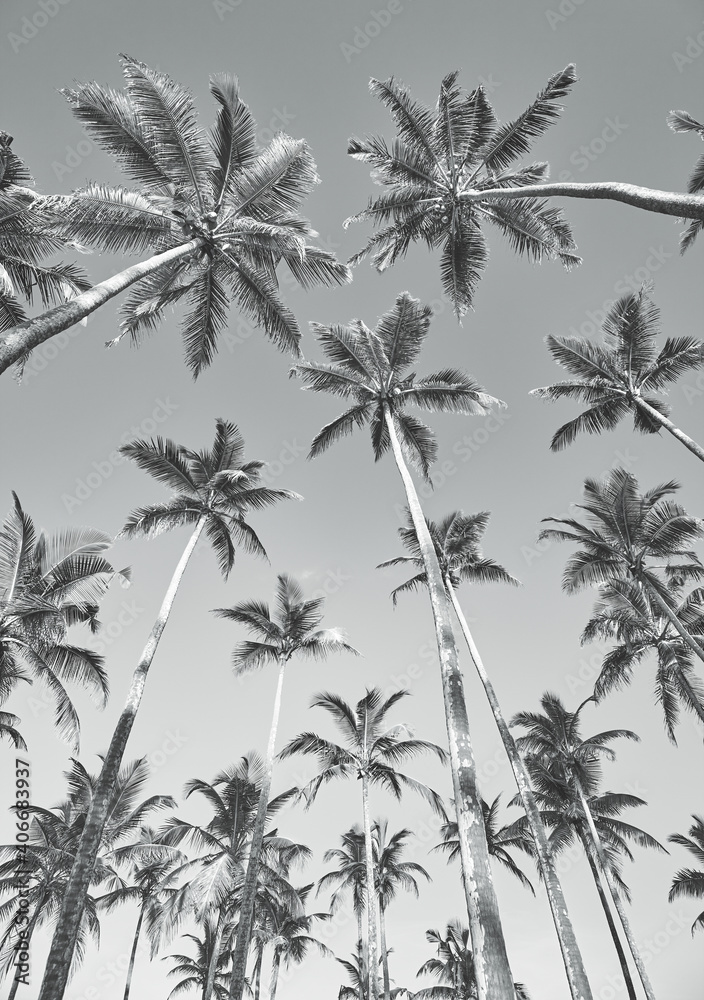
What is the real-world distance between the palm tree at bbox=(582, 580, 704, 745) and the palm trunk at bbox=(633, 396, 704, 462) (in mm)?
6345

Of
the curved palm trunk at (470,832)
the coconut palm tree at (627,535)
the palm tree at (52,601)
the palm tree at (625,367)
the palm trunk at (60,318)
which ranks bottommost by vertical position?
the curved palm trunk at (470,832)

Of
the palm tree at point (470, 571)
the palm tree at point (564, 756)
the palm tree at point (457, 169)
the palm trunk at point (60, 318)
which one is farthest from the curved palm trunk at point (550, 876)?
the palm trunk at point (60, 318)

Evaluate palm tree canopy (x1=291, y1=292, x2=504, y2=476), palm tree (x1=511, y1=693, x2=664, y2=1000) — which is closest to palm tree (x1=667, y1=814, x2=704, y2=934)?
palm tree (x1=511, y1=693, x2=664, y2=1000)

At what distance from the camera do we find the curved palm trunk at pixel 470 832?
6.04 metres

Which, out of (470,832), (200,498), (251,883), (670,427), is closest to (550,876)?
(251,883)

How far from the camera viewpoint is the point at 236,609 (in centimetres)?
2034

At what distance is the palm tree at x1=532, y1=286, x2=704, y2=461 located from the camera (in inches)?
652

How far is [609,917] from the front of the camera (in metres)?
21.0

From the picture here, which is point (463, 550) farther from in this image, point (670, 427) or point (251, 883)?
point (251, 883)

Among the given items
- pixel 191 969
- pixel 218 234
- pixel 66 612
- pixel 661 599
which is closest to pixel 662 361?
pixel 661 599

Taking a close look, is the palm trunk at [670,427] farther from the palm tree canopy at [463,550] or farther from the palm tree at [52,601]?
the palm tree at [52,601]

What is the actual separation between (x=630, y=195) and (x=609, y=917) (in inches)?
1013

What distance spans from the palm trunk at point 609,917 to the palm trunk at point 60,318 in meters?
27.0

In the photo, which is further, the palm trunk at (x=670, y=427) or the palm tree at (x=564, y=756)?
the palm tree at (x=564, y=756)
